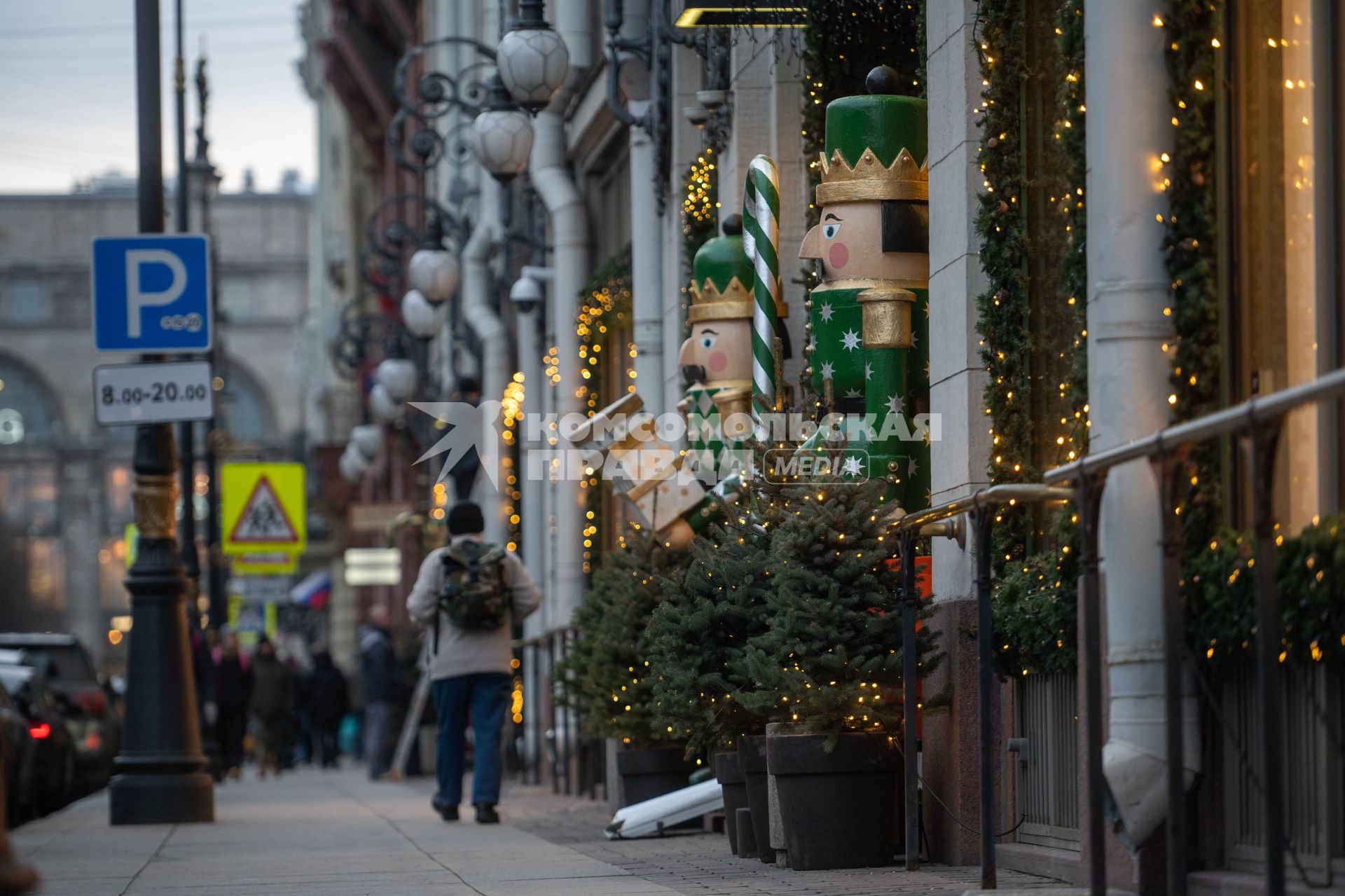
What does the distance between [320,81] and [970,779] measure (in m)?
57.8

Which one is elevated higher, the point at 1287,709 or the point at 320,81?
the point at 320,81

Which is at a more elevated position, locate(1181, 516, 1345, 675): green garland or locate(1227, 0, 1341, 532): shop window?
locate(1227, 0, 1341, 532): shop window

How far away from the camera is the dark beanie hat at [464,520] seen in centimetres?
1435

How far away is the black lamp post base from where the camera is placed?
48.5ft

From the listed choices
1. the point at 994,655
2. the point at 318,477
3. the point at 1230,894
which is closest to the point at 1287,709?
the point at 1230,894

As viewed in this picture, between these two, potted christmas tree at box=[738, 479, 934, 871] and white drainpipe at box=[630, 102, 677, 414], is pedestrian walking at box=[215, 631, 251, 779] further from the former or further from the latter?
potted christmas tree at box=[738, 479, 934, 871]

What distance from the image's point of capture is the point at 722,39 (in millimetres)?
13875

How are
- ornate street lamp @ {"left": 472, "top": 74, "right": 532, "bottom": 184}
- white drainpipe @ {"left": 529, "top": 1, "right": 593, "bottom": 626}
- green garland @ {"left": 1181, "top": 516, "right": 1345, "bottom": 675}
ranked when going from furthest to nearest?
white drainpipe @ {"left": 529, "top": 1, "right": 593, "bottom": 626}
ornate street lamp @ {"left": 472, "top": 74, "right": 532, "bottom": 184}
green garland @ {"left": 1181, "top": 516, "right": 1345, "bottom": 675}

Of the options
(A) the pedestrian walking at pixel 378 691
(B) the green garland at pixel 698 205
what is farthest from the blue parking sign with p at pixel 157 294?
(A) the pedestrian walking at pixel 378 691

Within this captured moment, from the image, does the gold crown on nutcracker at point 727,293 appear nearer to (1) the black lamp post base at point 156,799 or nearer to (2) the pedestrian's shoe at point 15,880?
(1) the black lamp post base at point 156,799

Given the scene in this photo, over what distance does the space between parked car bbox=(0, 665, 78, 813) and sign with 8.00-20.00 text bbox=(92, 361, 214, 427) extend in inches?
171

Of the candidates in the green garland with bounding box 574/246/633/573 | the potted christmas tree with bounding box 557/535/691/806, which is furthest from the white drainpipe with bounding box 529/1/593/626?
the potted christmas tree with bounding box 557/535/691/806

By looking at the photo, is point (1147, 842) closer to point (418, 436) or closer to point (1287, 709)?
point (1287, 709)

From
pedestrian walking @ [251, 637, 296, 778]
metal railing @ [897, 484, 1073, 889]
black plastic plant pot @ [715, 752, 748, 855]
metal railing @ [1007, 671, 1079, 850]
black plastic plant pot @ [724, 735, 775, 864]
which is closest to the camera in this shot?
metal railing @ [897, 484, 1073, 889]
